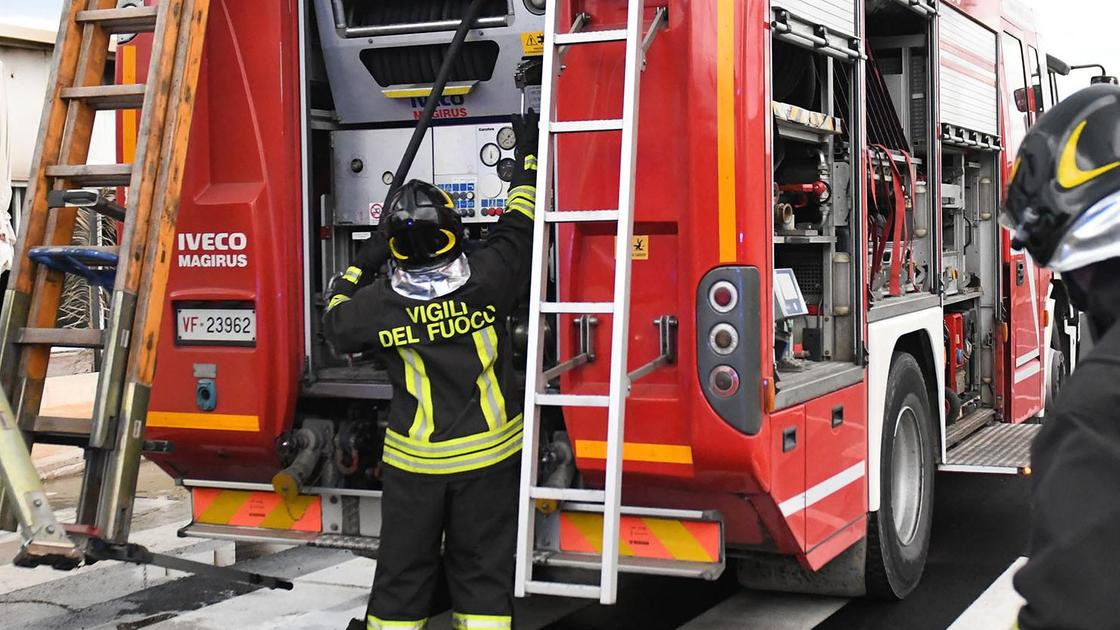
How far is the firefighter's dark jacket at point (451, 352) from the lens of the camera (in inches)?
173

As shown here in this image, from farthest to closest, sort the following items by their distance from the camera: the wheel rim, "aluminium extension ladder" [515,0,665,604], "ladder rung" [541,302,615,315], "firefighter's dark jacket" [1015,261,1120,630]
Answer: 1. the wheel rim
2. "ladder rung" [541,302,615,315]
3. "aluminium extension ladder" [515,0,665,604]
4. "firefighter's dark jacket" [1015,261,1120,630]

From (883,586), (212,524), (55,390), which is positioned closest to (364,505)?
(212,524)

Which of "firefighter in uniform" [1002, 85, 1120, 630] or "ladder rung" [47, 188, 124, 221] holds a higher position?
"ladder rung" [47, 188, 124, 221]

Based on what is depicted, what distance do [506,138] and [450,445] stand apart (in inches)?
61.2

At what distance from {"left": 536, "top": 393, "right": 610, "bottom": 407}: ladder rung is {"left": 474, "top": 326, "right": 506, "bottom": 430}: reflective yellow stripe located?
443mm

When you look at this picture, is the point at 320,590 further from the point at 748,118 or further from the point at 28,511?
the point at 748,118

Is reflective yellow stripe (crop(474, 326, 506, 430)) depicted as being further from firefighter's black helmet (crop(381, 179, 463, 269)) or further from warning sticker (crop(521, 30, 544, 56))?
warning sticker (crop(521, 30, 544, 56))

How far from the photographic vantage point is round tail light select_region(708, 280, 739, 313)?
13.5ft

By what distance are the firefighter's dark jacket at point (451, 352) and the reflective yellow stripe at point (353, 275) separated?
0.22 m

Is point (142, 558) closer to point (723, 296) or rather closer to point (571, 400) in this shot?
point (571, 400)

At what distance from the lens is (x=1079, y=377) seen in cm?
170

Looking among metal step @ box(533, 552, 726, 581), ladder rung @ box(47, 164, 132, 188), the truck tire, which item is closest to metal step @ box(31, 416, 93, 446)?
ladder rung @ box(47, 164, 132, 188)

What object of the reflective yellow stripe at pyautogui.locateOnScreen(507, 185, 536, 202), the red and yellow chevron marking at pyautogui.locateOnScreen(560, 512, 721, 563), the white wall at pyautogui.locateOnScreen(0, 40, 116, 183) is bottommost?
the red and yellow chevron marking at pyautogui.locateOnScreen(560, 512, 721, 563)

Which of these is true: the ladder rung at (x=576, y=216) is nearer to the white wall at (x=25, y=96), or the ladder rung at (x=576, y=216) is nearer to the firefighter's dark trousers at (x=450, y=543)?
the firefighter's dark trousers at (x=450, y=543)
